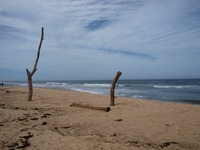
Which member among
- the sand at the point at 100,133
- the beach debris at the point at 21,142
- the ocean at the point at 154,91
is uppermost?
the beach debris at the point at 21,142

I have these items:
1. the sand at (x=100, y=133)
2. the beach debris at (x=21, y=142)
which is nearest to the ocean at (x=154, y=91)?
the sand at (x=100, y=133)

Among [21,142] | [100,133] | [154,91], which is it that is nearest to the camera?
[21,142]

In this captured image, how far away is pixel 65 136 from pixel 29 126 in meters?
1.52

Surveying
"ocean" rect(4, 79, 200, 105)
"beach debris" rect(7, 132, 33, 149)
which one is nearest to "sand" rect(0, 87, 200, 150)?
"beach debris" rect(7, 132, 33, 149)

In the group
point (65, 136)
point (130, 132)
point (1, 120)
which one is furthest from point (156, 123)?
point (1, 120)

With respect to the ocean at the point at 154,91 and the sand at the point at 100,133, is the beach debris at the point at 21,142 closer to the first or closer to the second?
the sand at the point at 100,133

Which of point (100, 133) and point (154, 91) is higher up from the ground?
point (100, 133)

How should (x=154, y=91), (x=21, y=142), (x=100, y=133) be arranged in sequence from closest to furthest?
1. (x=21, y=142)
2. (x=100, y=133)
3. (x=154, y=91)

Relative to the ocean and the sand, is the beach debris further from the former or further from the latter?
the ocean

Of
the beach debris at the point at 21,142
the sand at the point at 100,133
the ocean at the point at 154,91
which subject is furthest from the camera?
the ocean at the point at 154,91

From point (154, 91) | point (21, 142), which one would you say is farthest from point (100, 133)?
point (154, 91)

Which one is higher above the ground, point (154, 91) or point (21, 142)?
point (21, 142)

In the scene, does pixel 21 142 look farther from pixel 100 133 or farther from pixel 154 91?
pixel 154 91

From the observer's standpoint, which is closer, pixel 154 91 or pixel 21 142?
pixel 21 142
